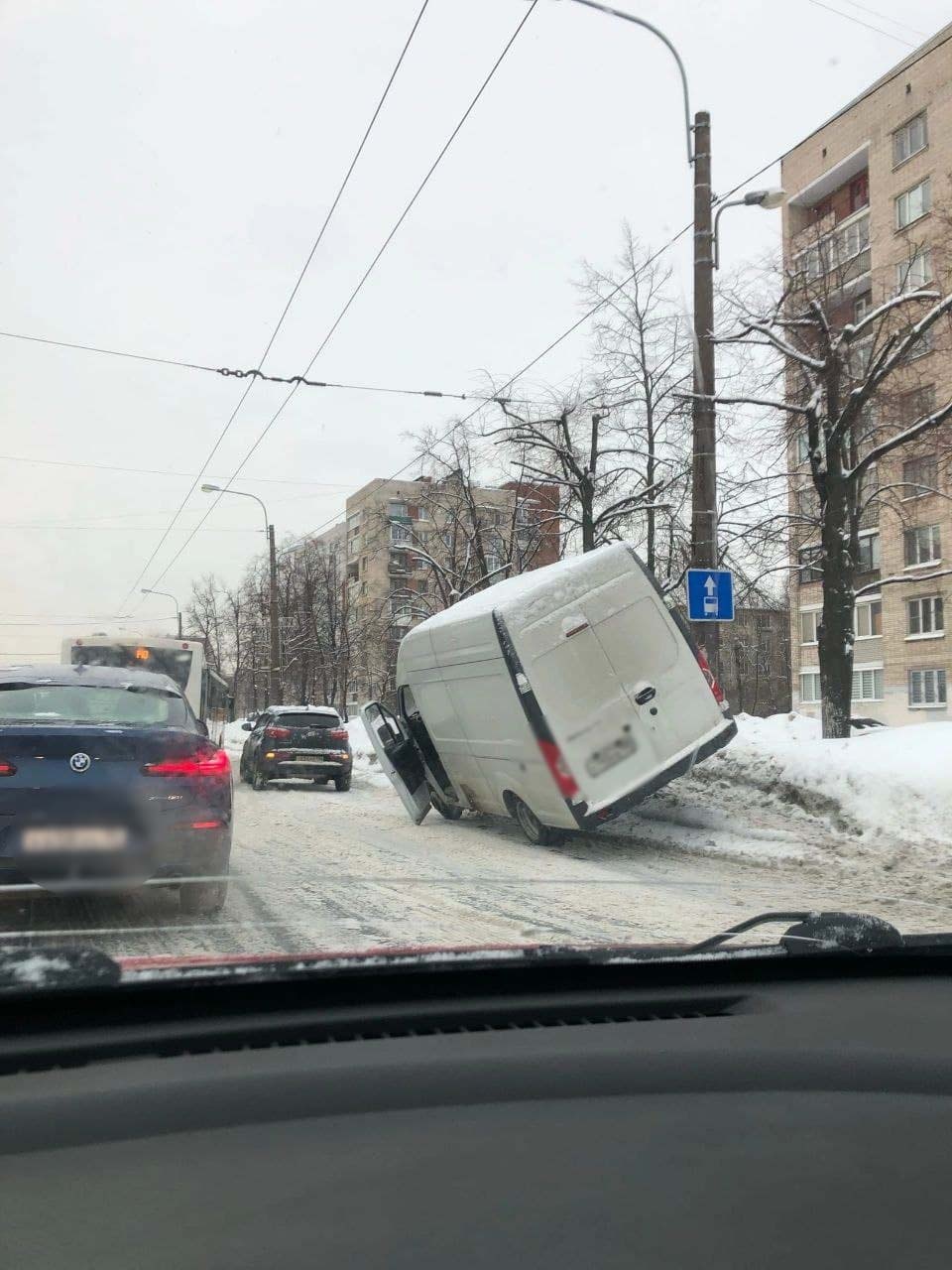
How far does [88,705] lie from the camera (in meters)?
6.45

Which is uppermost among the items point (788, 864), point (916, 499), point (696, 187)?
point (696, 187)

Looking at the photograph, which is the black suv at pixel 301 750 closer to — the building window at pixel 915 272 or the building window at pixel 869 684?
the building window at pixel 915 272

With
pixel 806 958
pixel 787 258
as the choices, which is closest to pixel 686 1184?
pixel 806 958

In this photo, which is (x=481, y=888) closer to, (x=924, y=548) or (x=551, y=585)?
(x=551, y=585)

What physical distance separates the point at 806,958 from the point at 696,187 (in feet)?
39.7

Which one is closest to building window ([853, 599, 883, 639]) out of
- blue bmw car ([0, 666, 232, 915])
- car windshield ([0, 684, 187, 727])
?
car windshield ([0, 684, 187, 727])

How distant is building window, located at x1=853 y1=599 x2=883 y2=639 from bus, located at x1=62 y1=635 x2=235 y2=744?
28967 mm

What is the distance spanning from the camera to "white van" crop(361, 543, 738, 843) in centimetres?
992

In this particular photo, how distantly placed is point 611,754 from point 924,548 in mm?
33702

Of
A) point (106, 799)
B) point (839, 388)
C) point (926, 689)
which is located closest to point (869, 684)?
point (926, 689)

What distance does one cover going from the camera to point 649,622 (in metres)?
10.5

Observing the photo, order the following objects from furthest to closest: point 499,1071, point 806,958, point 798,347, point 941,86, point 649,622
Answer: point 941,86
point 798,347
point 649,622
point 806,958
point 499,1071

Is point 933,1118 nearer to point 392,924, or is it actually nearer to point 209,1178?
point 209,1178

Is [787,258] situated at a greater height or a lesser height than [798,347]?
greater
